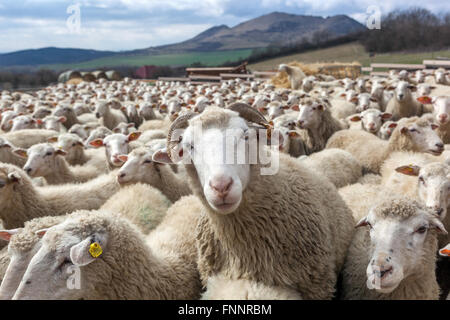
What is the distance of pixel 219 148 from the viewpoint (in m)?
2.08

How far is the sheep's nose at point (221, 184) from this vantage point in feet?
6.25

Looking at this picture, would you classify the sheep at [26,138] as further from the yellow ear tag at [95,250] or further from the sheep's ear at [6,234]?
the yellow ear tag at [95,250]

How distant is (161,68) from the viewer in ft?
120

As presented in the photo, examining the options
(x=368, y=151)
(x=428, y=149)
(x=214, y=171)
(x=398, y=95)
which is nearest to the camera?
(x=214, y=171)

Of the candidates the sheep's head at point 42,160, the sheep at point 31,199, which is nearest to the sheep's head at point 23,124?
the sheep's head at point 42,160

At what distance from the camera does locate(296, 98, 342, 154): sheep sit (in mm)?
6445

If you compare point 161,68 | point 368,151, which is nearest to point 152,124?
point 368,151

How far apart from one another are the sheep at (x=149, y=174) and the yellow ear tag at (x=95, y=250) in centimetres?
213

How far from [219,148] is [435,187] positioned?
88.6 inches

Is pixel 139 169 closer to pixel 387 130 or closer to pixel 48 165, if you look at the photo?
pixel 48 165

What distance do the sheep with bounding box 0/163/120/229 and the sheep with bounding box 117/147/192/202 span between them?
1.31 ft

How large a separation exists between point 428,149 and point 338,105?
15.6ft
